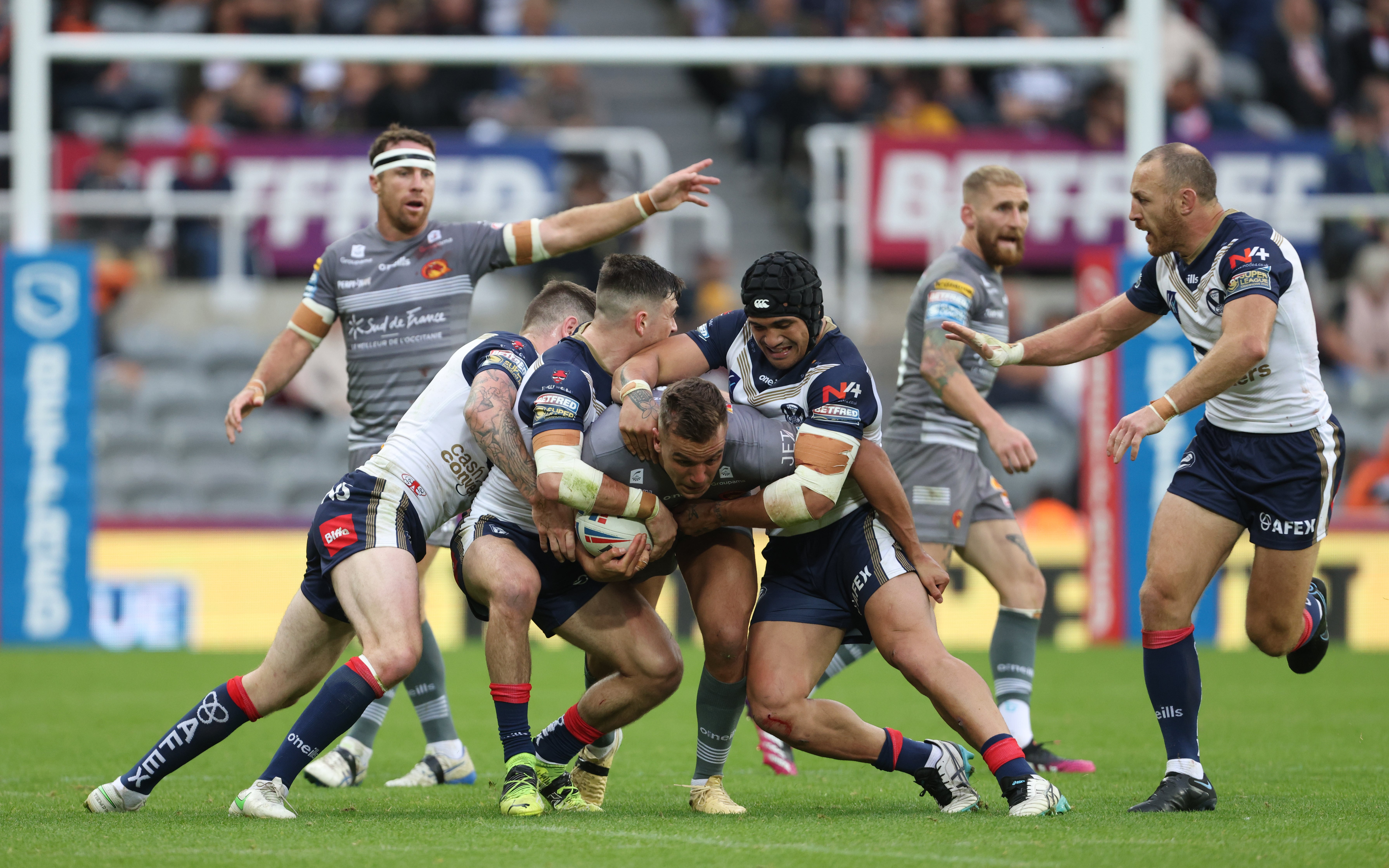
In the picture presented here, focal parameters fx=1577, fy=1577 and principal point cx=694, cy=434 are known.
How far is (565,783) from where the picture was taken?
18.9ft

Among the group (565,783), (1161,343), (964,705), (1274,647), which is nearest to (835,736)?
(964,705)

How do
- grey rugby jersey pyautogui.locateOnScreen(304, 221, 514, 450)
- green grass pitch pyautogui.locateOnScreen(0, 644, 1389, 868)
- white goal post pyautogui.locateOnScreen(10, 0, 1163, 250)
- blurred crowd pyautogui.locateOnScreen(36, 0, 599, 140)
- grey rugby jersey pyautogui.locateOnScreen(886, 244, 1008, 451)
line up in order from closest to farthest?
green grass pitch pyautogui.locateOnScreen(0, 644, 1389, 868)
grey rugby jersey pyautogui.locateOnScreen(886, 244, 1008, 451)
grey rugby jersey pyautogui.locateOnScreen(304, 221, 514, 450)
white goal post pyautogui.locateOnScreen(10, 0, 1163, 250)
blurred crowd pyautogui.locateOnScreen(36, 0, 599, 140)

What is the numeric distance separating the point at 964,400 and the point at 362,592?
2591mm

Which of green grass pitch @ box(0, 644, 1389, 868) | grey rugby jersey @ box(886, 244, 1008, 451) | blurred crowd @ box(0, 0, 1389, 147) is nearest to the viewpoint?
green grass pitch @ box(0, 644, 1389, 868)

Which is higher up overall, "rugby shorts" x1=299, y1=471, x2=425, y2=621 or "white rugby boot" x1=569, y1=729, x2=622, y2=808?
"rugby shorts" x1=299, y1=471, x2=425, y2=621

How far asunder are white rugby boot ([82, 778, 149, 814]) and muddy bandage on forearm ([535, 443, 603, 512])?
6.15ft

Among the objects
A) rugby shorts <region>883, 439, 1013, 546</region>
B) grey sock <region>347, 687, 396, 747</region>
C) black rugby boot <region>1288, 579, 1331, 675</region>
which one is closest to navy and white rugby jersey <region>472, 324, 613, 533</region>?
grey sock <region>347, 687, 396, 747</region>

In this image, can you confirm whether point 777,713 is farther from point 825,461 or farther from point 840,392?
point 840,392

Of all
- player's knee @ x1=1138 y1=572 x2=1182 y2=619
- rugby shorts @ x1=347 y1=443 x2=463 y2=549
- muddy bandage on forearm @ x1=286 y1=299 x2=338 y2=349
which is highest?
muddy bandage on forearm @ x1=286 y1=299 x2=338 y2=349

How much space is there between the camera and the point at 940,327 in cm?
672

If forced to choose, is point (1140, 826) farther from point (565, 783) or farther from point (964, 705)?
point (565, 783)

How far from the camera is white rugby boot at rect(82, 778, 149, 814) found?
18.3 ft

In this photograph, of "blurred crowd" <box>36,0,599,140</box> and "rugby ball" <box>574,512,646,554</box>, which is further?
"blurred crowd" <box>36,0,599,140</box>

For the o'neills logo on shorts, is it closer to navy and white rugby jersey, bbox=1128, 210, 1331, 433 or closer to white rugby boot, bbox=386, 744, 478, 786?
white rugby boot, bbox=386, 744, 478, 786
